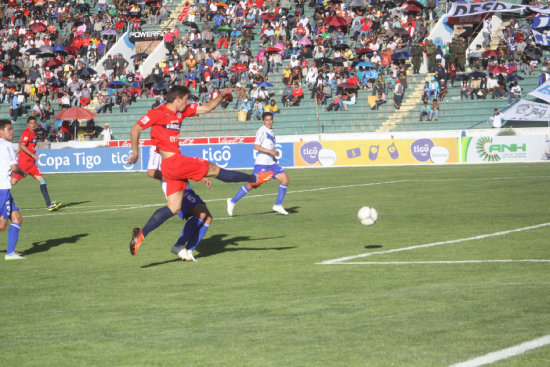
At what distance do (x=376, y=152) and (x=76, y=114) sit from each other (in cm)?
1713

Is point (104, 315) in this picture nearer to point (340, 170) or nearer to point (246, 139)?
point (340, 170)

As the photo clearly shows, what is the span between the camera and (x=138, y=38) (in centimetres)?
5531

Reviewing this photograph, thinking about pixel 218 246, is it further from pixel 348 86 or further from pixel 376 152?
pixel 348 86

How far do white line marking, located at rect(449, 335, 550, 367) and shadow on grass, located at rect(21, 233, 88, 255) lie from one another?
9512 millimetres

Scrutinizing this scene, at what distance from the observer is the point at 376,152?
126 ft

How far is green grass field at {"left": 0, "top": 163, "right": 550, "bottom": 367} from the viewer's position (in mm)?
6523

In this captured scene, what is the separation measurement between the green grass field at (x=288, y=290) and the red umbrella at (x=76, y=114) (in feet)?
86.1

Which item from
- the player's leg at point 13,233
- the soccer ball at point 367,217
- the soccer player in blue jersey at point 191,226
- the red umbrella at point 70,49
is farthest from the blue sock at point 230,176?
the red umbrella at point 70,49

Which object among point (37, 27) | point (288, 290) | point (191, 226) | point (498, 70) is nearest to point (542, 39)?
point (498, 70)

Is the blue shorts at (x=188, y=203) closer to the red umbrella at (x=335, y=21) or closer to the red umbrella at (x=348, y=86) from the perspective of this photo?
the red umbrella at (x=348, y=86)

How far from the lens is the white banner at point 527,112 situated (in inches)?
1473

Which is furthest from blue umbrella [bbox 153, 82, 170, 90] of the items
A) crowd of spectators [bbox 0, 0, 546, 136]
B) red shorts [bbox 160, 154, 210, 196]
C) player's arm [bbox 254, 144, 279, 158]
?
red shorts [bbox 160, 154, 210, 196]

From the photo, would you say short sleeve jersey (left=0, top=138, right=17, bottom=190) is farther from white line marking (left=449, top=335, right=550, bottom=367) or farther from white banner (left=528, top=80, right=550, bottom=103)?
white banner (left=528, top=80, right=550, bottom=103)

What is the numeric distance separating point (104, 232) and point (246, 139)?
24.9m
